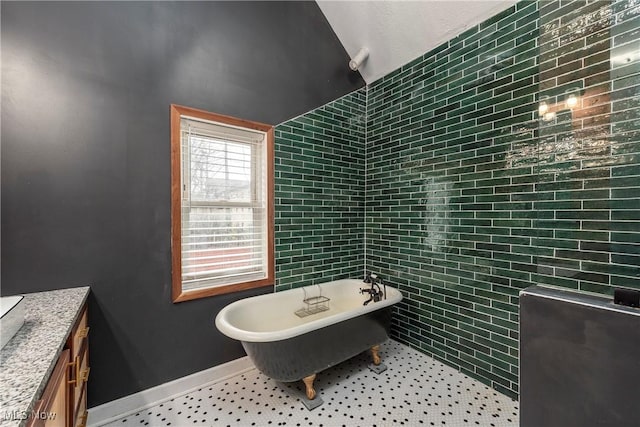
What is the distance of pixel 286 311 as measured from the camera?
2.37 m

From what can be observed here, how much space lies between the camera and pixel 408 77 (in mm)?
2598

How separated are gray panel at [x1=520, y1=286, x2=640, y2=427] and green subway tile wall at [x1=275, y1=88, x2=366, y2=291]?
5.89 ft

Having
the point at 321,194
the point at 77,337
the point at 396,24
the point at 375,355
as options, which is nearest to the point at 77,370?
the point at 77,337

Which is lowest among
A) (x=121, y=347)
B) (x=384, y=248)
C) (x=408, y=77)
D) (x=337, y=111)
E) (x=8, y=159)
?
(x=121, y=347)

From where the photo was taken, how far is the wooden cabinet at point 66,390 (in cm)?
79

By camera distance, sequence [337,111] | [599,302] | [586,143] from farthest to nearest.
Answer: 1. [337,111]
2. [586,143]
3. [599,302]

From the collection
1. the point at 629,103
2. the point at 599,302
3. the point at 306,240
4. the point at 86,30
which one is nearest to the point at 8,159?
the point at 86,30

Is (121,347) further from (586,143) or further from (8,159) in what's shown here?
(586,143)

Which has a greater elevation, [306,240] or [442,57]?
[442,57]

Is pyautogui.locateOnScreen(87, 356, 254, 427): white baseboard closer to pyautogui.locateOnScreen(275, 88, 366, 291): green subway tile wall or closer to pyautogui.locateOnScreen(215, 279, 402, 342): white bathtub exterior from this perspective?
pyautogui.locateOnScreen(215, 279, 402, 342): white bathtub exterior

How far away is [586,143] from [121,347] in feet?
9.31

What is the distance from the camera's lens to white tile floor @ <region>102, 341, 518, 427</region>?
1669 millimetres

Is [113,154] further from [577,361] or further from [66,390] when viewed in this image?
[577,361]

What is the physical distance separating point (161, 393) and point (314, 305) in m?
1.32
